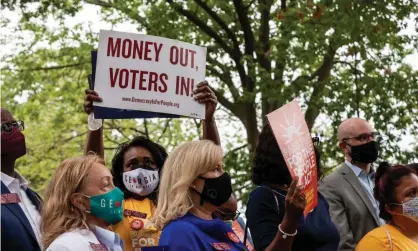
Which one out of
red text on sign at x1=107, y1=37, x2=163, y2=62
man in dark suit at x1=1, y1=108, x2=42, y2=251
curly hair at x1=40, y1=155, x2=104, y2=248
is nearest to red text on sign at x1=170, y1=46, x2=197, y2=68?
red text on sign at x1=107, y1=37, x2=163, y2=62

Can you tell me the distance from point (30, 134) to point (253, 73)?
10.9m

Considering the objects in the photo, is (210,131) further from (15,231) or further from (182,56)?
(15,231)

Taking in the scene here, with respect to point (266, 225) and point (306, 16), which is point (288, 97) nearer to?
point (306, 16)

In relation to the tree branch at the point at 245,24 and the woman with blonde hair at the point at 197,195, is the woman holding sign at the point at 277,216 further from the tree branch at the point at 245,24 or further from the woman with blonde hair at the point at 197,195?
the tree branch at the point at 245,24

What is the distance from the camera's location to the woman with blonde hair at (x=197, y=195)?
18.8ft

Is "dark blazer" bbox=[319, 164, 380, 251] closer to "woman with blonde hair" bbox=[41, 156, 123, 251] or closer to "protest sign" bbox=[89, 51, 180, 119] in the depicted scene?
"protest sign" bbox=[89, 51, 180, 119]

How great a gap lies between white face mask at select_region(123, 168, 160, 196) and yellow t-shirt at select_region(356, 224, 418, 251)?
1.48 metres

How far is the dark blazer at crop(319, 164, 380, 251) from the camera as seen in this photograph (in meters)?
7.80

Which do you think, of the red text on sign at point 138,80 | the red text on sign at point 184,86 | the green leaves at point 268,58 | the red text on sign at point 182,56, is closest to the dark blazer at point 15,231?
the red text on sign at point 138,80

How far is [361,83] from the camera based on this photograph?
17.8 m

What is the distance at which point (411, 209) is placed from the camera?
6914 mm

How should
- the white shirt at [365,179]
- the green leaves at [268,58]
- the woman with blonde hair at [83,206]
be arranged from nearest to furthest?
the woman with blonde hair at [83,206]
the white shirt at [365,179]
the green leaves at [268,58]

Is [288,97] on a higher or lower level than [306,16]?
lower

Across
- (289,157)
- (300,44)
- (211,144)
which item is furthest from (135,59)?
(300,44)
